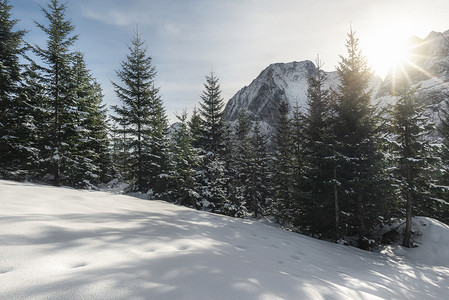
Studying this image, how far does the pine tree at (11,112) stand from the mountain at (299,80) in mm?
70976

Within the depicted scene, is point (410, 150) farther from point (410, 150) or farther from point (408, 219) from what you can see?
point (408, 219)

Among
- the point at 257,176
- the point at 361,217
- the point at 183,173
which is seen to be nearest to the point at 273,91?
the point at 257,176

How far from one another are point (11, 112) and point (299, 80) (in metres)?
113

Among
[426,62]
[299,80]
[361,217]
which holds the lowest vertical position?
[361,217]

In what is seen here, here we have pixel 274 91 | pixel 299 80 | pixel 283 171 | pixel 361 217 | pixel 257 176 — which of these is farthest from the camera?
pixel 299 80

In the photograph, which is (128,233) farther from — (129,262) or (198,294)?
(198,294)

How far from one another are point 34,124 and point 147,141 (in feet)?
24.7

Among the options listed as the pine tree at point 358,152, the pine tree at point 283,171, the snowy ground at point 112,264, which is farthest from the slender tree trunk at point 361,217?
the snowy ground at point 112,264

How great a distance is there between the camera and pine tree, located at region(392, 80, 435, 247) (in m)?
11.7

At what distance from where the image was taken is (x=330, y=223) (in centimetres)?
1232

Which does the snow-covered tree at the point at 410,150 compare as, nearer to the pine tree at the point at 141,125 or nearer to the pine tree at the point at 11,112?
the pine tree at the point at 141,125

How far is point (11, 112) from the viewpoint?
1348cm

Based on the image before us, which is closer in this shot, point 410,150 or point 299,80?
point 410,150

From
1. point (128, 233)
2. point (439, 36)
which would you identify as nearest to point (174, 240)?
point (128, 233)
